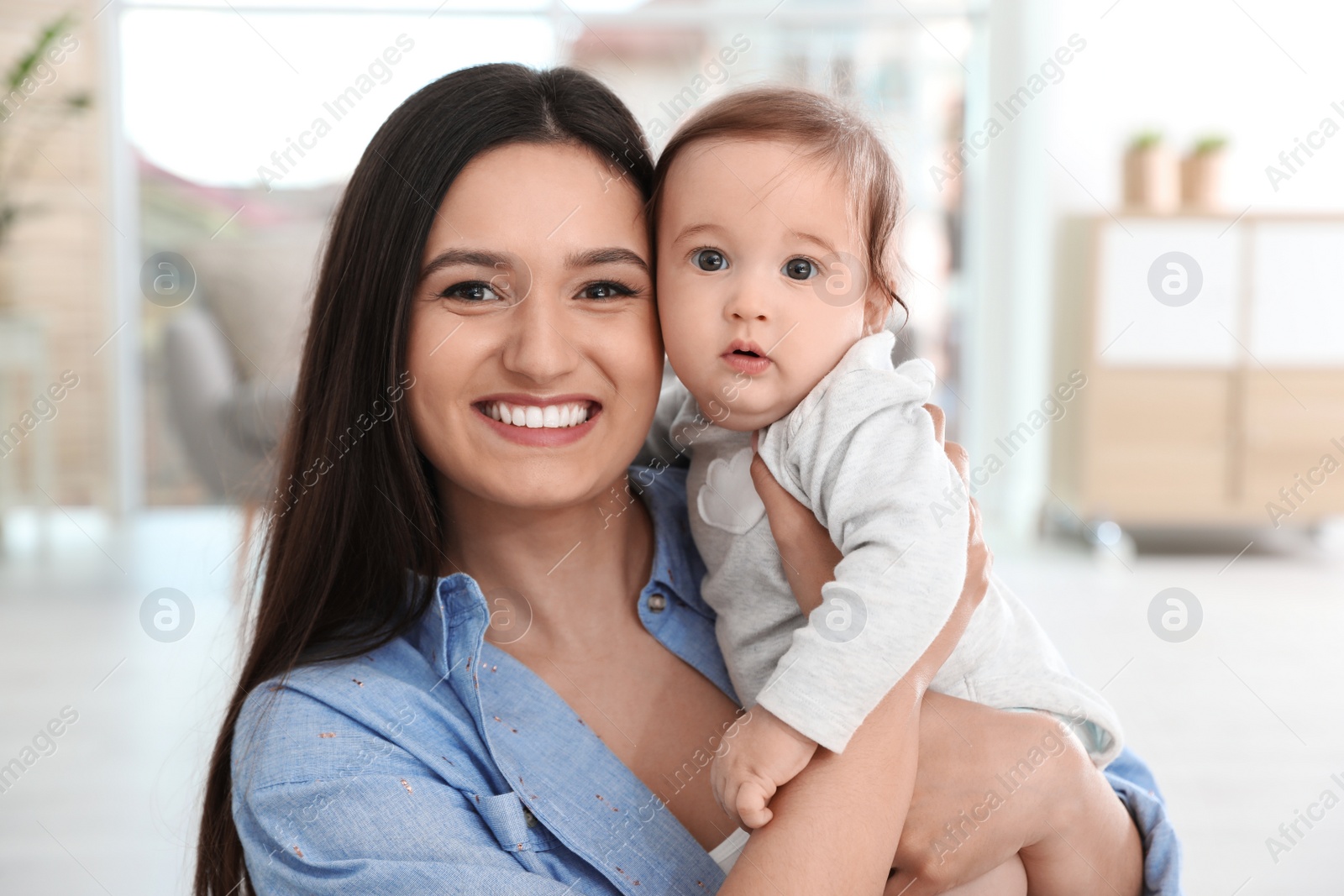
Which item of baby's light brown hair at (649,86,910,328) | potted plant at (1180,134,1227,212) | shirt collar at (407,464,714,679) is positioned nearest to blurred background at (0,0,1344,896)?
potted plant at (1180,134,1227,212)

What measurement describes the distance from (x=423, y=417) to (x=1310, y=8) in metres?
5.30

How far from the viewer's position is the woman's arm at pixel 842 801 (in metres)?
0.96

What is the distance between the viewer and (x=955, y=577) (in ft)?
3.38

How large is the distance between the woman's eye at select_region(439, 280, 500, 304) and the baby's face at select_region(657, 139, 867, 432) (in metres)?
0.18

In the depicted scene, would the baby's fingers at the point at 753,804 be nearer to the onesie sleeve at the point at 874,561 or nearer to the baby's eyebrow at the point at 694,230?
the onesie sleeve at the point at 874,561

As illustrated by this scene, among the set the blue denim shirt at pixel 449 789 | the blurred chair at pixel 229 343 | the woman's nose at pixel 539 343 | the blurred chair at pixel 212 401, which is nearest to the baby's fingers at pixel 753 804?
the blue denim shirt at pixel 449 789

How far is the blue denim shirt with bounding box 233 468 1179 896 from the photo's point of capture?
3.23 feet

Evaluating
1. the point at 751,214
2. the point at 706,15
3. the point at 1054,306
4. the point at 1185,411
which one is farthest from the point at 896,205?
the point at 706,15

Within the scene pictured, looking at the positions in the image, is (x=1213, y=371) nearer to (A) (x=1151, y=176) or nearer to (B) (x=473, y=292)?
(A) (x=1151, y=176)

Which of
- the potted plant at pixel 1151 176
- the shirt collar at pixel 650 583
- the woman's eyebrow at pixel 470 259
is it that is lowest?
the shirt collar at pixel 650 583

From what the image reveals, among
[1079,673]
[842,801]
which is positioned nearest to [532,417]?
[842,801]

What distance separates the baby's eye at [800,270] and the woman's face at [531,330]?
0.16m

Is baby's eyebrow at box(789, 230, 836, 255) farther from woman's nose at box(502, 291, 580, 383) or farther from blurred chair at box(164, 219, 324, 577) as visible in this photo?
blurred chair at box(164, 219, 324, 577)

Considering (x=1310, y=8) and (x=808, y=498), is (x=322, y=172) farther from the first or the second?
(x=808, y=498)
